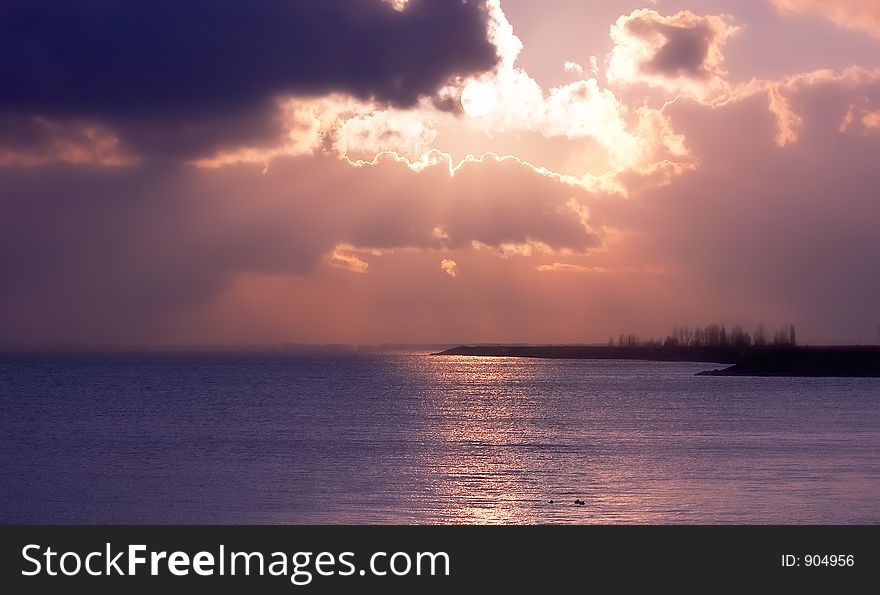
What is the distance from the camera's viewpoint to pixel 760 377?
16588 cm

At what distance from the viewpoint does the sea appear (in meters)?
33.4

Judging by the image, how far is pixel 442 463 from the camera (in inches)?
1871

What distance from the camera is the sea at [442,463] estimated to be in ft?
110

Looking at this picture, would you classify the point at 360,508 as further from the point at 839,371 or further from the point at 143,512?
the point at 839,371
